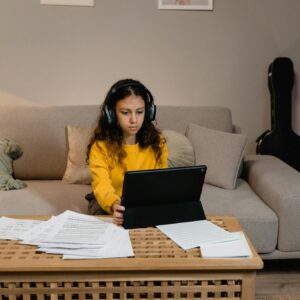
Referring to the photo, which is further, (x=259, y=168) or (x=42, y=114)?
(x=42, y=114)

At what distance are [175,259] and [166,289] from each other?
0.08 m

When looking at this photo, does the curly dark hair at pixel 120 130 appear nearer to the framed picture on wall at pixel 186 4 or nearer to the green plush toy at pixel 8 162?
the green plush toy at pixel 8 162

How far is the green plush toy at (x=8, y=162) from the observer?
206 cm

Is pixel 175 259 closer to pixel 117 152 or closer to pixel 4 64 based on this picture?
pixel 117 152

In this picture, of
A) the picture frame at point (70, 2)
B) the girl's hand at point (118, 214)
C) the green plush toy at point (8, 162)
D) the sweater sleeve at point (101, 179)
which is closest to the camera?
the girl's hand at point (118, 214)

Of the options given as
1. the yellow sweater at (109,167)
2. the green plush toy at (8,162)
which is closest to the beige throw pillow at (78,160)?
the green plush toy at (8,162)

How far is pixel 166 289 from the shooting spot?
1.03 m

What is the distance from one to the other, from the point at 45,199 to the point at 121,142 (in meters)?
0.56

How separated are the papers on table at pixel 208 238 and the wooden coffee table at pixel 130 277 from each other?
1.4 inches

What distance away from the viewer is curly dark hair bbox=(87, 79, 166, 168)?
60.1 inches

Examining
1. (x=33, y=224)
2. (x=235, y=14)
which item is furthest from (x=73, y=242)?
(x=235, y=14)

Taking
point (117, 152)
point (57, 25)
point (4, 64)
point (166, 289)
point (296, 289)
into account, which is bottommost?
point (296, 289)

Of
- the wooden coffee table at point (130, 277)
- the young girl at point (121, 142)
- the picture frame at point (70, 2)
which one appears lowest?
the wooden coffee table at point (130, 277)

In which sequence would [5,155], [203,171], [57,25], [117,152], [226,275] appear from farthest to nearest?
1. [57,25]
2. [5,155]
3. [117,152]
4. [203,171]
5. [226,275]
